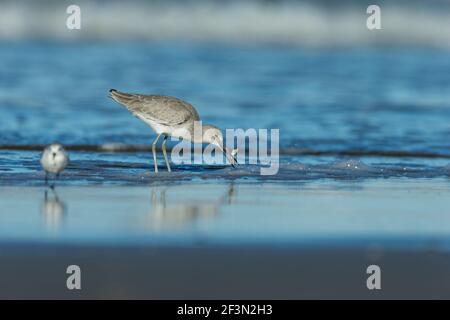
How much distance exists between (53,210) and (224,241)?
68.4 inches

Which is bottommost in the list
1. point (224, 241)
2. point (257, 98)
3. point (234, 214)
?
point (224, 241)

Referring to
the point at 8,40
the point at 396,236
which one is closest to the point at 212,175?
the point at 396,236

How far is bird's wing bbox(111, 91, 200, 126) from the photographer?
11078 millimetres

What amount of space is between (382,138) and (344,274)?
23.7 ft

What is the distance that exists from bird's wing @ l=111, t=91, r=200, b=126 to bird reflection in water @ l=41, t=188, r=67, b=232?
2234mm

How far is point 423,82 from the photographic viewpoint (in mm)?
20375

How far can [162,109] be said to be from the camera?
36.4ft

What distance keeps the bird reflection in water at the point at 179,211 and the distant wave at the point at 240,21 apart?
21186 millimetres

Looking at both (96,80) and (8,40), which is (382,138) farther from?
(8,40)

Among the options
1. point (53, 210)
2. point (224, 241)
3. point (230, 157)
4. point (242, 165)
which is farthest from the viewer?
point (242, 165)

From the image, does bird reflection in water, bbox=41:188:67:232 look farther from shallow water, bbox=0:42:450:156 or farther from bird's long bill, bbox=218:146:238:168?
shallow water, bbox=0:42:450:156

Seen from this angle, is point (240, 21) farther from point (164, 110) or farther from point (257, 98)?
point (164, 110)

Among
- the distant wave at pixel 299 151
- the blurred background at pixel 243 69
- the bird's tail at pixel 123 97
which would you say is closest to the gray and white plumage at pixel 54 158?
the bird's tail at pixel 123 97

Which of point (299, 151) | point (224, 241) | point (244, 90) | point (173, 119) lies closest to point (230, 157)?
point (173, 119)
